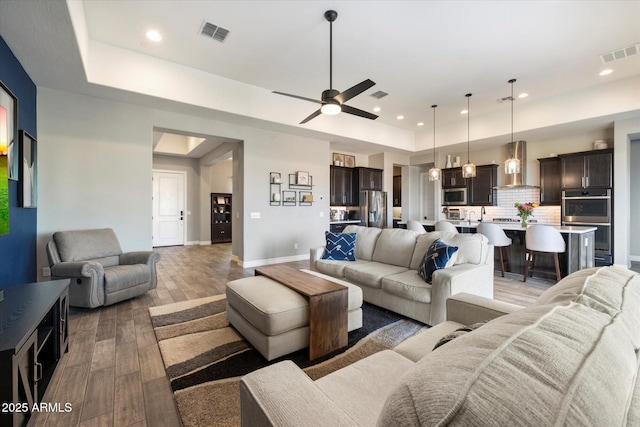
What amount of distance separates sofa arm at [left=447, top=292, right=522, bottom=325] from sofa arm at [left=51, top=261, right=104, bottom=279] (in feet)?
11.8

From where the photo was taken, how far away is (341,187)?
7.86 metres

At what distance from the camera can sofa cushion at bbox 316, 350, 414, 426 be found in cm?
103

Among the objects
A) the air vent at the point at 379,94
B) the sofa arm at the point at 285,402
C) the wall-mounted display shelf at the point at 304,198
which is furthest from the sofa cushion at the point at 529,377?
the wall-mounted display shelf at the point at 304,198

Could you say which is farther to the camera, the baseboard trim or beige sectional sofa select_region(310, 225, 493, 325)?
the baseboard trim

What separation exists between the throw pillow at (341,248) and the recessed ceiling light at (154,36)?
3.50m

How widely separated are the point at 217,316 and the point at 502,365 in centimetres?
305

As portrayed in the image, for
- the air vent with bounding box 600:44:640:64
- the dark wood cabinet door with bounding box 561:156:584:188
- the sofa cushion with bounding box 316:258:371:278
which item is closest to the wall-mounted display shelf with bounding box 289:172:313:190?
the sofa cushion with bounding box 316:258:371:278

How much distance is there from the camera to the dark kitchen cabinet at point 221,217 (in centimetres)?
928

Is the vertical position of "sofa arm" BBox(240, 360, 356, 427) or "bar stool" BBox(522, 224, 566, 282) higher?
"bar stool" BBox(522, 224, 566, 282)

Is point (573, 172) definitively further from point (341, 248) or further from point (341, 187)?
point (341, 248)

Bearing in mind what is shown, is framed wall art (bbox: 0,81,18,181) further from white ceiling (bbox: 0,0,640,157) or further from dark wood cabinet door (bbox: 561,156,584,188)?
dark wood cabinet door (bbox: 561,156,584,188)

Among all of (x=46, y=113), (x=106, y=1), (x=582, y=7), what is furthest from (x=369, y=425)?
(x=46, y=113)

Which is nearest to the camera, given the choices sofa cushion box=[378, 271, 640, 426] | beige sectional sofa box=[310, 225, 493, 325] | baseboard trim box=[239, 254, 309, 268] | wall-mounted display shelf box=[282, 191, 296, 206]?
sofa cushion box=[378, 271, 640, 426]

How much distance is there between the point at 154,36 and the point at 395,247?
413 centimetres
